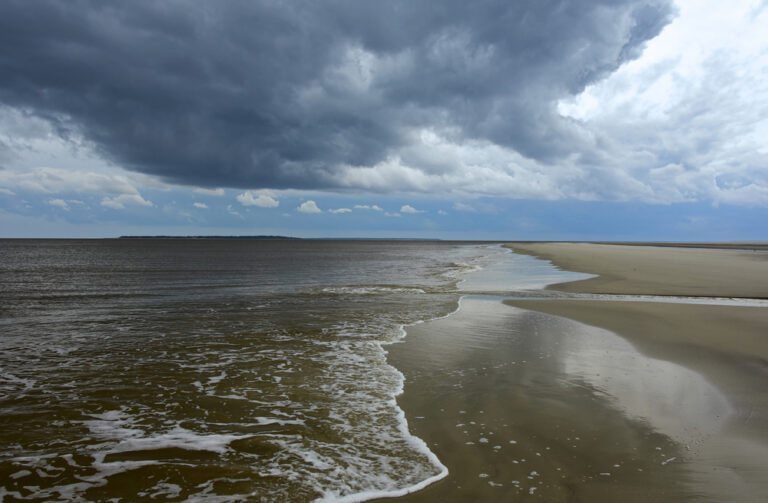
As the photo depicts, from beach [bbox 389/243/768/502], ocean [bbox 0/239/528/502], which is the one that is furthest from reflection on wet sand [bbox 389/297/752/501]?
ocean [bbox 0/239/528/502]

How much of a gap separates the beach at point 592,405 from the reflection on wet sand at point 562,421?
0.02 metres

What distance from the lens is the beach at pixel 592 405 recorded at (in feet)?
15.1

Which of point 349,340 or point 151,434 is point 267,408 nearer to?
point 151,434

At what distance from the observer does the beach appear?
461 cm

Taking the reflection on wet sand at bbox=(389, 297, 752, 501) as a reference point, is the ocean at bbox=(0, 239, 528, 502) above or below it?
below

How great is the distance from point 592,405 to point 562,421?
0.93 meters

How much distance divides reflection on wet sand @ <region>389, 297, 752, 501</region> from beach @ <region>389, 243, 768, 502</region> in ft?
0.07

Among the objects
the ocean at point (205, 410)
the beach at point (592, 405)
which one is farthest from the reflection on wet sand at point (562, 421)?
the ocean at point (205, 410)

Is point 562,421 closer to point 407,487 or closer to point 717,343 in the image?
point 407,487

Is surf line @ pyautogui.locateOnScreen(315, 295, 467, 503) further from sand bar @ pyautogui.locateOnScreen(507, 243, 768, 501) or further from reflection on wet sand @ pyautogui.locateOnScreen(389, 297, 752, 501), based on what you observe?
sand bar @ pyautogui.locateOnScreen(507, 243, 768, 501)

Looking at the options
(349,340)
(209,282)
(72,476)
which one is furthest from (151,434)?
(209,282)

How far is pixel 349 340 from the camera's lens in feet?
39.1

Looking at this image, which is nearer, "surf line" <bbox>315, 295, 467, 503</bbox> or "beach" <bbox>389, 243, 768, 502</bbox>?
"surf line" <bbox>315, 295, 467, 503</bbox>

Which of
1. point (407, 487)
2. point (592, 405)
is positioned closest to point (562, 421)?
point (592, 405)
